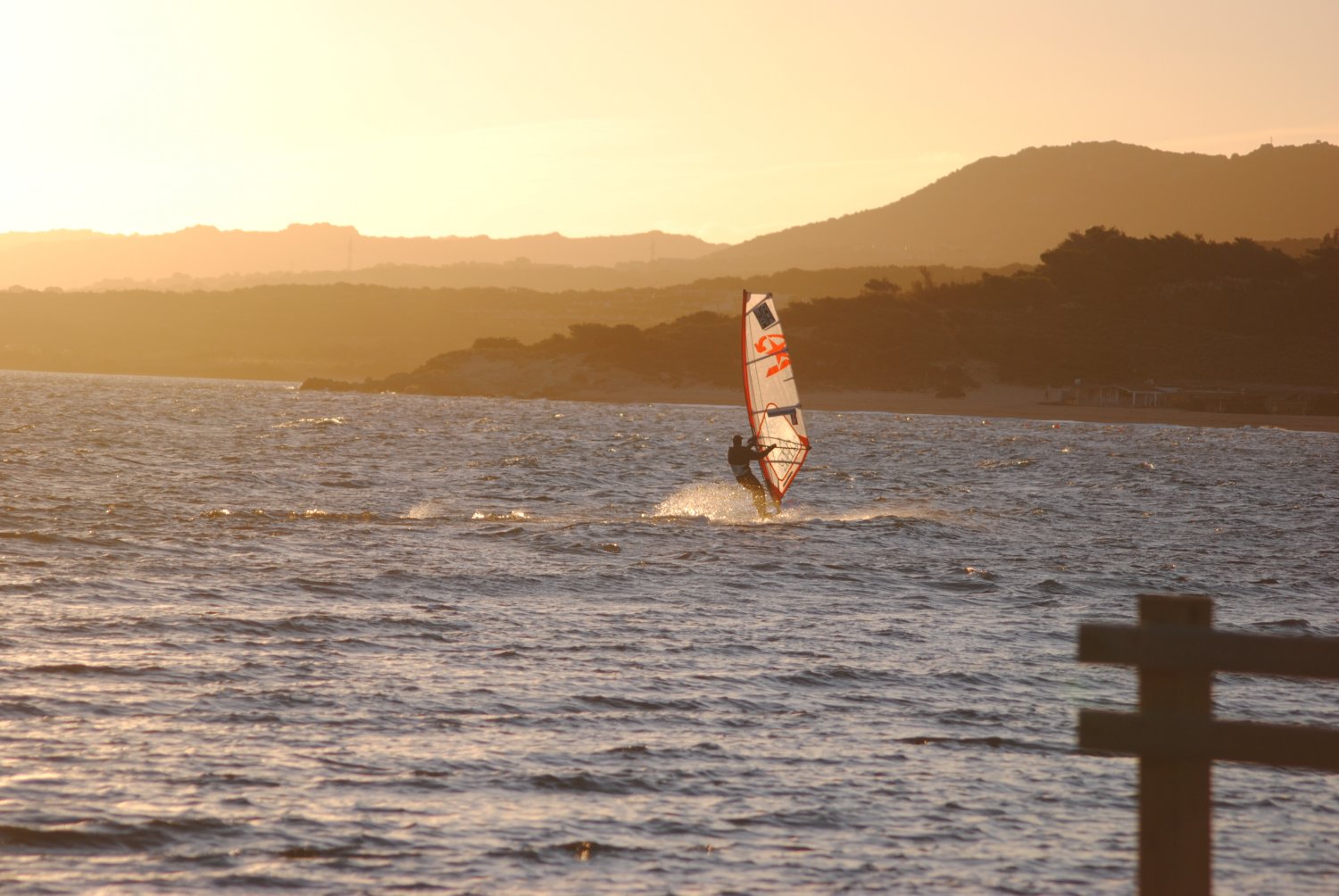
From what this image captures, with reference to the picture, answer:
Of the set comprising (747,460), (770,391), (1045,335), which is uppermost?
(1045,335)

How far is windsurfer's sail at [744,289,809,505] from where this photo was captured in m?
28.0

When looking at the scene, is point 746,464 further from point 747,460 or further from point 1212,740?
point 1212,740

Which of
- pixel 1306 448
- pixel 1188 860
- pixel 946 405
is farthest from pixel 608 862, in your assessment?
pixel 946 405

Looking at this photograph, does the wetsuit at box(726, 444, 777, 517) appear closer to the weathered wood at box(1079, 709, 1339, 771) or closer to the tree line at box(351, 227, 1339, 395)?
the weathered wood at box(1079, 709, 1339, 771)

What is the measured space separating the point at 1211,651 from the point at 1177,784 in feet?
1.70

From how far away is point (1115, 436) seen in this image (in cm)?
7350

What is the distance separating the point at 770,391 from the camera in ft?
94.0

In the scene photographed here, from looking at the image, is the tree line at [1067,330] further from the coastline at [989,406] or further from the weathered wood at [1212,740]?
the weathered wood at [1212,740]

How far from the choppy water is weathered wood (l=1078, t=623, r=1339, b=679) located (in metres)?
2.91

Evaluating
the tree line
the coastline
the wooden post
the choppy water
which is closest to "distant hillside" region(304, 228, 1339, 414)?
the tree line

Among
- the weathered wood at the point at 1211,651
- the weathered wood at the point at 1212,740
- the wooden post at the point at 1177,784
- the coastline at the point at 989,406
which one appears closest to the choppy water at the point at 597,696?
the wooden post at the point at 1177,784

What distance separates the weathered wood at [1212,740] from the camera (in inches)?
194

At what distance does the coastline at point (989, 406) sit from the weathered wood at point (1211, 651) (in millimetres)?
90327

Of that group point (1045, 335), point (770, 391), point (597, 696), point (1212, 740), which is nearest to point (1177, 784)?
point (1212, 740)
